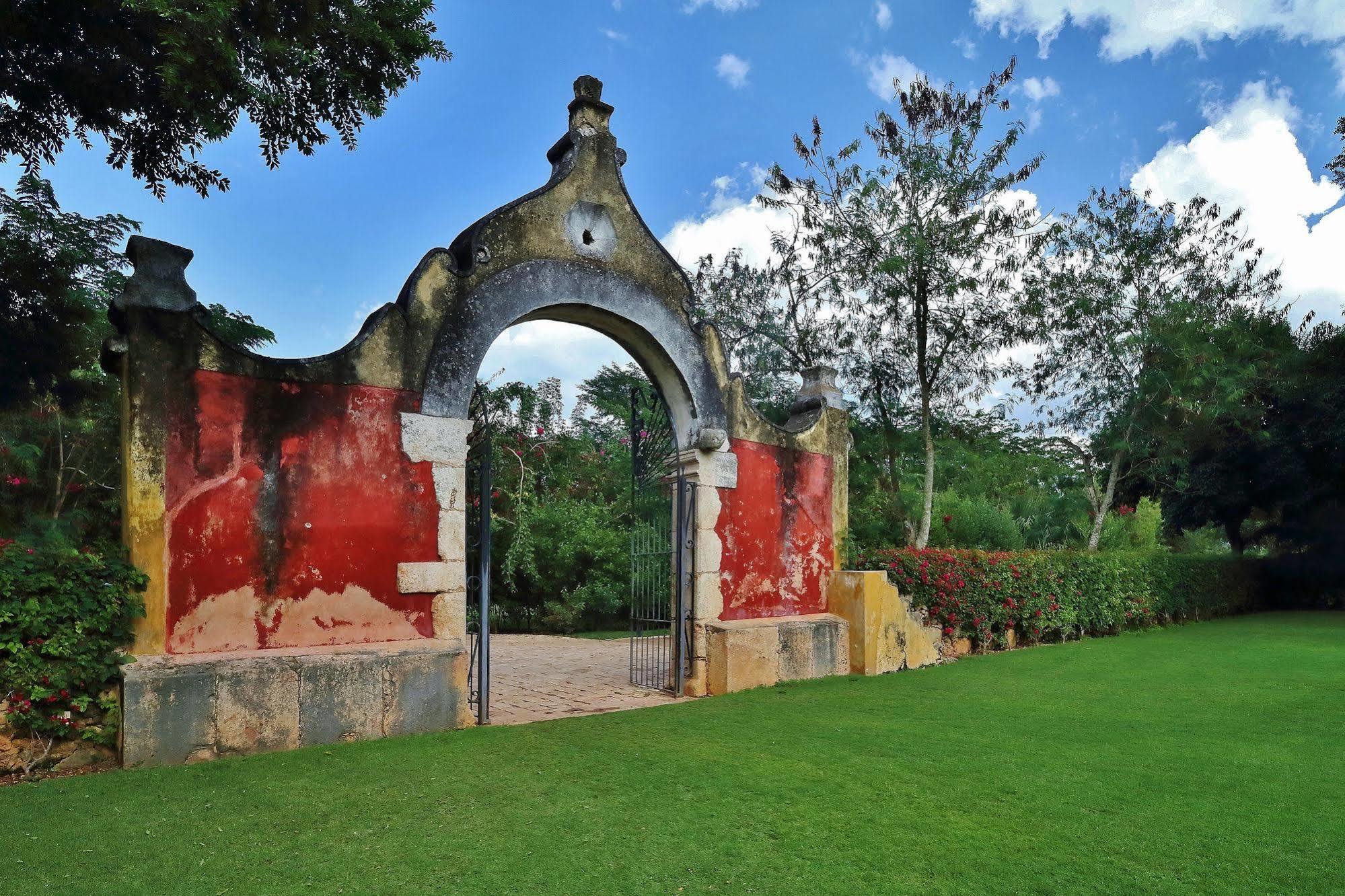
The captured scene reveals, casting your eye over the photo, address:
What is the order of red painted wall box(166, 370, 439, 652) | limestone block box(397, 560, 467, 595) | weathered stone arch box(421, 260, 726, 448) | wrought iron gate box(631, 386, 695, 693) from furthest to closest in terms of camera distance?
wrought iron gate box(631, 386, 695, 693) → weathered stone arch box(421, 260, 726, 448) → limestone block box(397, 560, 467, 595) → red painted wall box(166, 370, 439, 652)

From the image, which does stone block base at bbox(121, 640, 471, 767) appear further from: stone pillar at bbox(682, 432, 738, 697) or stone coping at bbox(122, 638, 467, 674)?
stone pillar at bbox(682, 432, 738, 697)

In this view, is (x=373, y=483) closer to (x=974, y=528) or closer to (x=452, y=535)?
(x=452, y=535)

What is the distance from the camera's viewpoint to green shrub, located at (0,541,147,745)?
4867mm

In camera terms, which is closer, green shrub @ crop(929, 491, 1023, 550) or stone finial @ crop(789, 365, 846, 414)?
stone finial @ crop(789, 365, 846, 414)

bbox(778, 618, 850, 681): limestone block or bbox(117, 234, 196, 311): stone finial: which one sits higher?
bbox(117, 234, 196, 311): stone finial

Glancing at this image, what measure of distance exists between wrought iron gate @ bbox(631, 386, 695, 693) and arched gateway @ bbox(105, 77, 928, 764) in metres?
0.10

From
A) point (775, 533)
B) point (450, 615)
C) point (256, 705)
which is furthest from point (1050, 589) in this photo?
point (256, 705)

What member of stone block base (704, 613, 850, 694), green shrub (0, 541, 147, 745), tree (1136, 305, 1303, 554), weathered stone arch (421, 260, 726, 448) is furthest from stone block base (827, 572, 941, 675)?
tree (1136, 305, 1303, 554)

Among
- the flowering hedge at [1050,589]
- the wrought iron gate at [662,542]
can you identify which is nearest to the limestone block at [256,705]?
the wrought iron gate at [662,542]

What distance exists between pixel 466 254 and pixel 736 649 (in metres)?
4.17

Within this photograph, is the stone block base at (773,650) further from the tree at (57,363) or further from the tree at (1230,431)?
the tree at (1230,431)

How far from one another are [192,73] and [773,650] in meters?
6.69

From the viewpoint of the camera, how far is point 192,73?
627 centimetres

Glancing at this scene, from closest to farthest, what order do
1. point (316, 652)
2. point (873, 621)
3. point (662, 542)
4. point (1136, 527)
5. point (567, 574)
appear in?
1. point (316, 652)
2. point (662, 542)
3. point (873, 621)
4. point (567, 574)
5. point (1136, 527)
